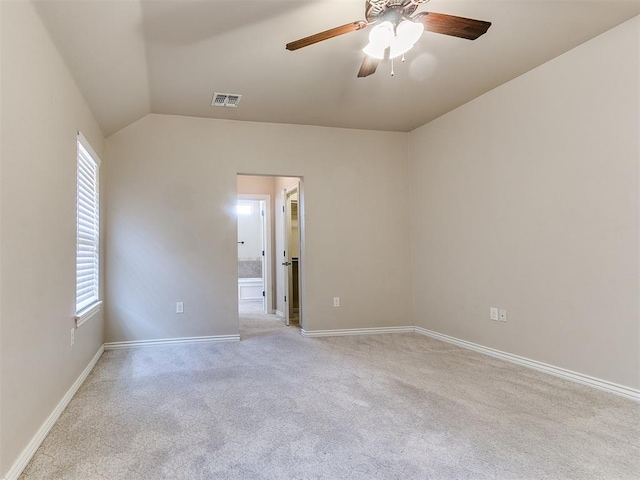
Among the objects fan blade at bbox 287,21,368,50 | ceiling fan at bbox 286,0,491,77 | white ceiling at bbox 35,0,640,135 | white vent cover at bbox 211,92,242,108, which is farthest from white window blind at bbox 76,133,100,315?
ceiling fan at bbox 286,0,491,77

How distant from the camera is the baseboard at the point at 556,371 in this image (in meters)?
2.63

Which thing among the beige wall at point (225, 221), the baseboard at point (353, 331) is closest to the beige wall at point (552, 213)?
the baseboard at point (353, 331)

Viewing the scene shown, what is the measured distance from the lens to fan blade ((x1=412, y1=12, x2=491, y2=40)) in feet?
6.58

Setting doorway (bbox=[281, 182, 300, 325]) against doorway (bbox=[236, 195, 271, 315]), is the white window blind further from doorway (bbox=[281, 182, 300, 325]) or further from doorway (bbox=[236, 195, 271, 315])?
doorway (bbox=[236, 195, 271, 315])

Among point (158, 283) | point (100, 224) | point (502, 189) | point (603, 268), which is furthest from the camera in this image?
point (158, 283)

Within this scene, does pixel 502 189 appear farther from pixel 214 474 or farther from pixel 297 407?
pixel 214 474

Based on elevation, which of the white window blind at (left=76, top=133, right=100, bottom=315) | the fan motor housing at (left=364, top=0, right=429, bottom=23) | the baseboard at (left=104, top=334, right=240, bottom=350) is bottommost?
the baseboard at (left=104, top=334, right=240, bottom=350)

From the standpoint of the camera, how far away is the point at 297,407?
2.50m

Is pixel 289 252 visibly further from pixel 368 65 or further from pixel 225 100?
pixel 368 65

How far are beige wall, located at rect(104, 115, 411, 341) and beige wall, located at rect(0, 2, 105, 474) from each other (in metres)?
1.33

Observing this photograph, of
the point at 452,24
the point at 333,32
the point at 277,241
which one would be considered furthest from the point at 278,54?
the point at 277,241

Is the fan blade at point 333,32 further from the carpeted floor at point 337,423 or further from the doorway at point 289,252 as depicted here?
A: the doorway at point 289,252

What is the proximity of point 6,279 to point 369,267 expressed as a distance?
3696 mm

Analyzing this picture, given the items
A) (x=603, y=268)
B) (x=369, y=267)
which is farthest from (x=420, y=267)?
(x=603, y=268)
